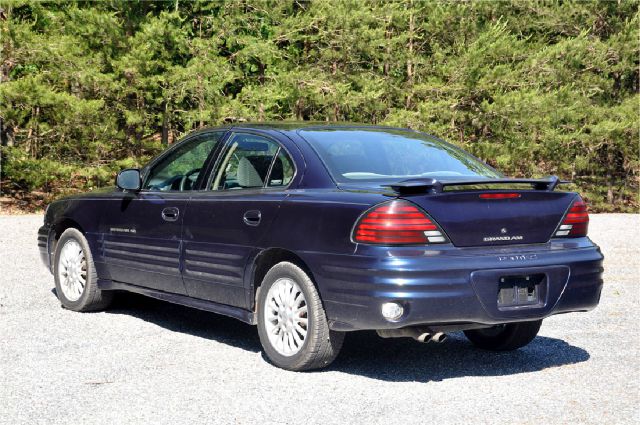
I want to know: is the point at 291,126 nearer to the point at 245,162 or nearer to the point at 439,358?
the point at 245,162

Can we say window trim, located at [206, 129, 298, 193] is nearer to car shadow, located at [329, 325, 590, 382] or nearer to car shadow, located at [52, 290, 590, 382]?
car shadow, located at [52, 290, 590, 382]

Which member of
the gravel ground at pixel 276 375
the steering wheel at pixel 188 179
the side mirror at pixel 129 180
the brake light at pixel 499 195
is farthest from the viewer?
the side mirror at pixel 129 180

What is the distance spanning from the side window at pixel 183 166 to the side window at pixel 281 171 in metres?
0.79

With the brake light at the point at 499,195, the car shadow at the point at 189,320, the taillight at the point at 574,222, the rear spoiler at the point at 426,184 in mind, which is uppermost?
the rear spoiler at the point at 426,184

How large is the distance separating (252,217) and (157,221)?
4.06ft

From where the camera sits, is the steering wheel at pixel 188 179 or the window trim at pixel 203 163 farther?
the steering wheel at pixel 188 179

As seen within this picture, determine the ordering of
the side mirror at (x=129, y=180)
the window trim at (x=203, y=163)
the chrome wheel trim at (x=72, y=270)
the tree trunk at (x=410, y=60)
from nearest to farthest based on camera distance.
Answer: the window trim at (x=203, y=163) < the side mirror at (x=129, y=180) < the chrome wheel trim at (x=72, y=270) < the tree trunk at (x=410, y=60)

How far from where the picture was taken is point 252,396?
195 inches

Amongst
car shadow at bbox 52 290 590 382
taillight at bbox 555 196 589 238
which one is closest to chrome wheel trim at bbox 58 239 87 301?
car shadow at bbox 52 290 590 382

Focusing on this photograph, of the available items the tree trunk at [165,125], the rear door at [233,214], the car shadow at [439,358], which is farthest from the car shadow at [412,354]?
the tree trunk at [165,125]

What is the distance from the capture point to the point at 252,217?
Result: 588 centimetres

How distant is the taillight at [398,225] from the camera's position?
5027 mm

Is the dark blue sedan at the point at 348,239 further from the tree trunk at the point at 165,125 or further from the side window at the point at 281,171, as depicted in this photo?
the tree trunk at the point at 165,125

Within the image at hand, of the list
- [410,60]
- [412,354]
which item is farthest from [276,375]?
[410,60]
